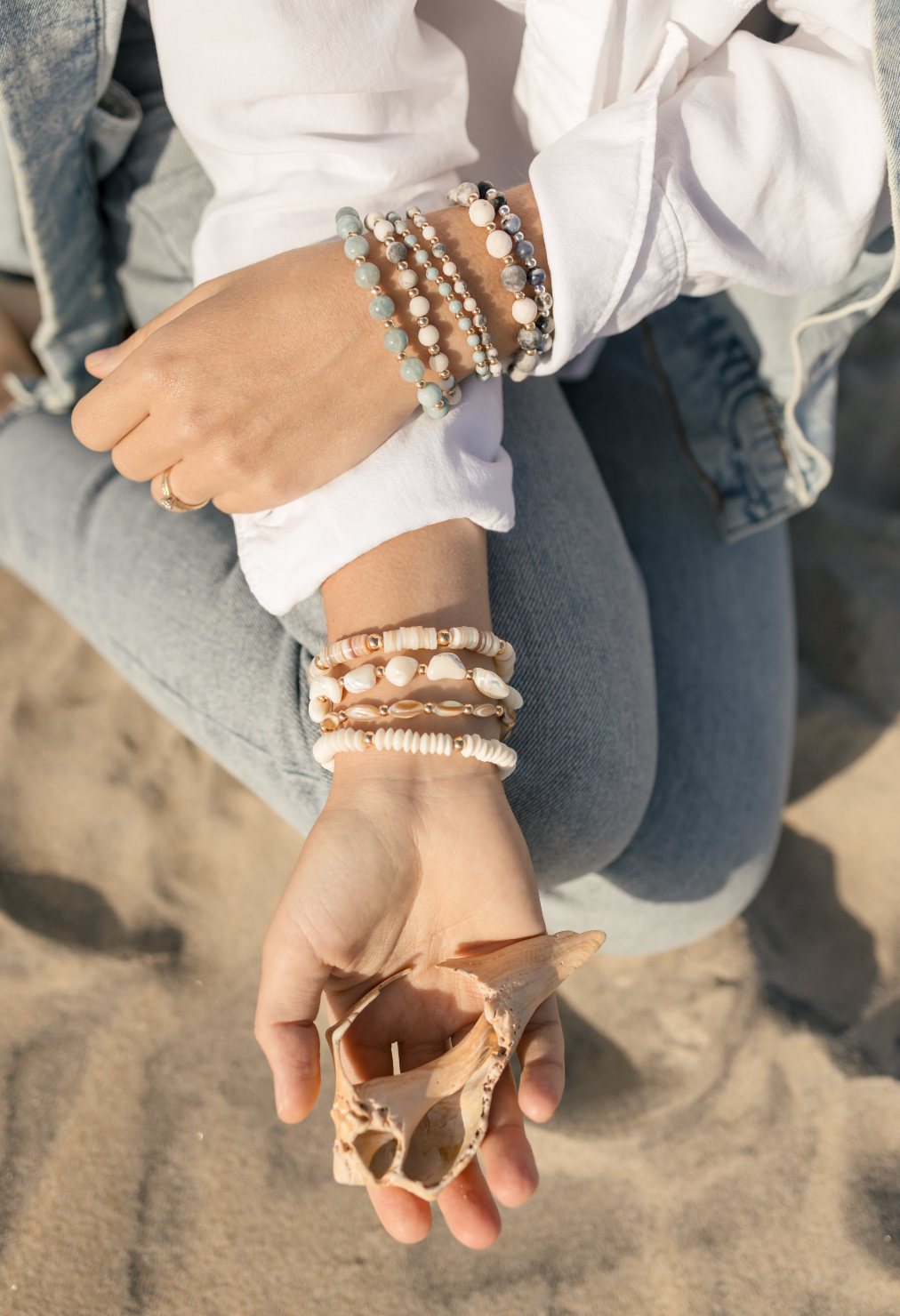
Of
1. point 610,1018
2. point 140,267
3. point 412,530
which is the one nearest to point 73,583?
point 140,267

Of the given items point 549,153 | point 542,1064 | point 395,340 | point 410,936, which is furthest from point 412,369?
point 542,1064

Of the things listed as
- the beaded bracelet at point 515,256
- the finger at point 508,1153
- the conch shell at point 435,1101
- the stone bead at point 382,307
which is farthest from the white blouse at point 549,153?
the finger at point 508,1153

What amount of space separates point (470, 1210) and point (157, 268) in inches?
50.9

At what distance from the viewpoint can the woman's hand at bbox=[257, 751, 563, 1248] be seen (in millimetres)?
744

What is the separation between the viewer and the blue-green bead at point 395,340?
79 cm

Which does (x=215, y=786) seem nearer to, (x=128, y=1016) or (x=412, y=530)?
(x=128, y=1016)

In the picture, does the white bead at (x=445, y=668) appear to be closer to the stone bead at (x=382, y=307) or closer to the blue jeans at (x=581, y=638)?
the blue jeans at (x=581, y=638)

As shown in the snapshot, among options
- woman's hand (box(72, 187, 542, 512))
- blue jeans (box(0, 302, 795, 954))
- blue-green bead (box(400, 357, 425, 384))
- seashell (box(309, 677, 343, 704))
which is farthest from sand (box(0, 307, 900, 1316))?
blue-green bead (box(400, 357, 425, 384))

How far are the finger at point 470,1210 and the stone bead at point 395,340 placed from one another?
2.60ft

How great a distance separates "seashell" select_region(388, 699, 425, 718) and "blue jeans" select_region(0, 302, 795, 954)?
193mm

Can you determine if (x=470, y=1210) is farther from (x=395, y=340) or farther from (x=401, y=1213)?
(x=395, y=340)

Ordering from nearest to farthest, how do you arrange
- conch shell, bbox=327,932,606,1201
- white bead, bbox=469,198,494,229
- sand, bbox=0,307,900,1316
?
conch shell, bbox=327,932,606,1201, white bead, bbox=469,198,494,229, sand, bbox=0,307,900,1316

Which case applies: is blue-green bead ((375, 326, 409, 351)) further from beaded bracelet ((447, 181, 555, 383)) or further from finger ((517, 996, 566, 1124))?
finger ((517, 996, 566, 1124))

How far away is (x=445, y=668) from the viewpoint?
787mm
